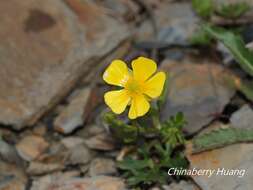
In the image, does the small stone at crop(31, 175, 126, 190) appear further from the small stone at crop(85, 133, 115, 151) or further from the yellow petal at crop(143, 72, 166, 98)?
the yellow petal at crop(143, 72, 166, 98)

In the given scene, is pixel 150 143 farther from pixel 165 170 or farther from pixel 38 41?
pixel 38 41

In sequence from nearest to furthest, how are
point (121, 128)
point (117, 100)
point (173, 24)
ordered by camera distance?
point (117, 100)
point (121, 128)
point (173, 24)

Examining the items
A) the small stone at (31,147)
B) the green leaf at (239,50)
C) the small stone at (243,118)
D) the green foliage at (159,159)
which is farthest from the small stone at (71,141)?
the green leaf at (239,50)

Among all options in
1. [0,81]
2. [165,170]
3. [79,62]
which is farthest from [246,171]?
[0,81]

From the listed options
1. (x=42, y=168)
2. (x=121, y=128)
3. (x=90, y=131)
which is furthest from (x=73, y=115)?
(x=121, y=128)

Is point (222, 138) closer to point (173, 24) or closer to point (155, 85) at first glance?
point (155, 85)

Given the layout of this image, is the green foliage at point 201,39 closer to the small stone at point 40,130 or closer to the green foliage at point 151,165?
the green foliage at point 151,165
